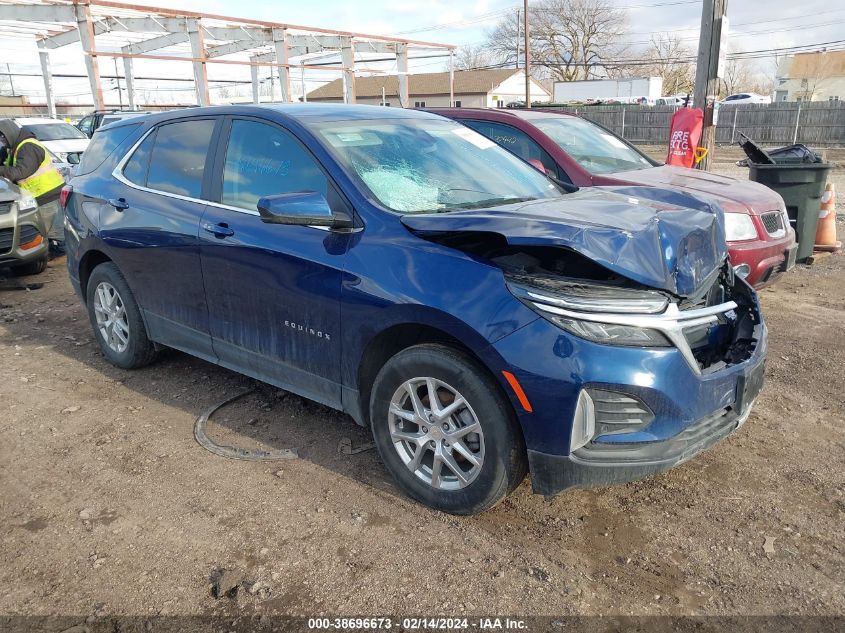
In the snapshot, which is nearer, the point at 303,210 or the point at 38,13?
the point at 303,210

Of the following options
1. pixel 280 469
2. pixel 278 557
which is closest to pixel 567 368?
pixel 278 557

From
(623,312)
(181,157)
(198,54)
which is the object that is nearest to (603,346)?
(623,312)

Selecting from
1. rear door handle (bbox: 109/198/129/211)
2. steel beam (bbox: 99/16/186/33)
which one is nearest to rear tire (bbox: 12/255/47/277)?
rear door handle (bbox: 109/198/129/211)

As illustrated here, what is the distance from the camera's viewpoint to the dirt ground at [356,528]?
2.60 metres

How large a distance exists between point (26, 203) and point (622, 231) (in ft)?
23.9

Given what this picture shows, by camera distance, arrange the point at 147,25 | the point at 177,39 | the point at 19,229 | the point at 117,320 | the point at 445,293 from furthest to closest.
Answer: the point at 177,39 → the point at 147,25 → the point at 19,229 → the point at 117,320 → the point at 445,293

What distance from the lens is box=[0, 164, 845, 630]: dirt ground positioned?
102 inches

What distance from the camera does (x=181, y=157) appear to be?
423 centimetres

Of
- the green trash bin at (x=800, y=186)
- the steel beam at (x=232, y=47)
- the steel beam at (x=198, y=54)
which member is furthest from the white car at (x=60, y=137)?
the green trash bin at (x=800, y=186)

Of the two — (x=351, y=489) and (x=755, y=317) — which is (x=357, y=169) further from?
(x=755, y=317)

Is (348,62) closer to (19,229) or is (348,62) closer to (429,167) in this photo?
(19,229)

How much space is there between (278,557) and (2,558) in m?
1.18

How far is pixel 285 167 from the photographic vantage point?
3.61 meters

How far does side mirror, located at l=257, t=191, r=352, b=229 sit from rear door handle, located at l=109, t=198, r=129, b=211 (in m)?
1.77
